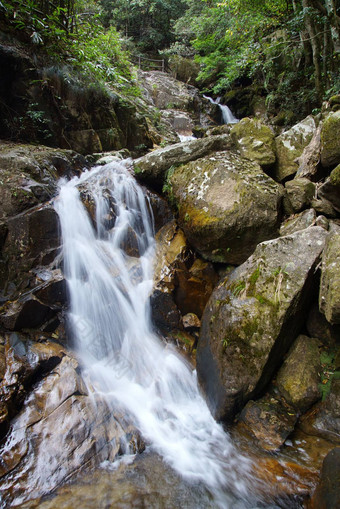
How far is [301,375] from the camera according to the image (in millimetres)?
3477

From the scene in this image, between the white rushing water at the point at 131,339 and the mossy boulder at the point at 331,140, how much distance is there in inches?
141

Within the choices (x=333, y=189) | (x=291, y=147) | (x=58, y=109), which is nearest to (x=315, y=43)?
(x=291, y=147)

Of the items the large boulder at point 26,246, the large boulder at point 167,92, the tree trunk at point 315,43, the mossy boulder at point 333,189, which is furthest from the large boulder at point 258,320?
the large boulder at point 167,92

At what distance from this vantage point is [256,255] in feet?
13.2

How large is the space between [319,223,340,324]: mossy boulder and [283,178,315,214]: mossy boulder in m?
1.37

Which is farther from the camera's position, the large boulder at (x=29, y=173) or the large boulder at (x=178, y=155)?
the large boulder at (x=178, y=155)

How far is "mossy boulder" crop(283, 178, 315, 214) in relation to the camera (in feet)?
15.2

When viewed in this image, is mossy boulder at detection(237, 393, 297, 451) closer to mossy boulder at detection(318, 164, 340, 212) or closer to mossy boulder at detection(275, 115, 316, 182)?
mossy boulder at detection(318, 164, 340, 212)

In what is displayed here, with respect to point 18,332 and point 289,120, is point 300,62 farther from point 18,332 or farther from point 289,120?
point 18,332

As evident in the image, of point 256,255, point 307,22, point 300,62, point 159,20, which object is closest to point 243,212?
point 256,255

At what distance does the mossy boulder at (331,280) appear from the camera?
2.89 m

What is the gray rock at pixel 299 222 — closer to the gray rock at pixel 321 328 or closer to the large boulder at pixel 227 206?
the large boulder at pixel 227 206

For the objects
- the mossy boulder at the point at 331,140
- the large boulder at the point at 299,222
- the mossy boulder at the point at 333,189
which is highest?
the mossy boulder at the point at 331,140

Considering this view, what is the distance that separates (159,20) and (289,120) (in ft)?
64.4
